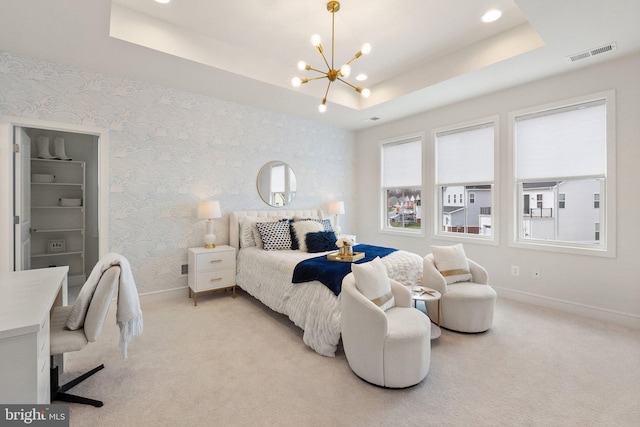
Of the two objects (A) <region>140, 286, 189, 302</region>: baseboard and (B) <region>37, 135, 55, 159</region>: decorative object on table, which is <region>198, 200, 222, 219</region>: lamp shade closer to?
(A) <region>140, 286, 189, 302</region>: baseboard

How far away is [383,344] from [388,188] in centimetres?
387

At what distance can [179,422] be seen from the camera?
1.74 m

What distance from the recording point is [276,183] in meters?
4.88

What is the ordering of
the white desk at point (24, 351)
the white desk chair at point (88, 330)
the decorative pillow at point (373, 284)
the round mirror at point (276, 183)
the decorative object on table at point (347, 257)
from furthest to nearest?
1. the round mirror at point (276, 183)
2. the decorative object on table at point (347, 257)
3. the decorative pillow at point (373, 284)
4. the white desk chair at point (88, 330)
5. the white desk at point (24, 351)

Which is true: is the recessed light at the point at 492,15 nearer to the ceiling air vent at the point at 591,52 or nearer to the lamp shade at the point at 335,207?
the ceiling air vent at the point at 591,52

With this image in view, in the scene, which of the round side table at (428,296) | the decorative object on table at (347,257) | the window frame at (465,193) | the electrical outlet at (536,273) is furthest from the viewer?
the window frame at (465,193)

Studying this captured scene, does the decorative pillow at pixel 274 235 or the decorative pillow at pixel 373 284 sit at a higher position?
the decorative pillow at pixel 274 235

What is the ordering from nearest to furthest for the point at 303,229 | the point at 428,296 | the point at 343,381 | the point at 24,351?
1. the point at 24,351
2. the point at 343,381
3. the point at 428,296
4. the point at 303,229

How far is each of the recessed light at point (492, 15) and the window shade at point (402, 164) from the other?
222cm

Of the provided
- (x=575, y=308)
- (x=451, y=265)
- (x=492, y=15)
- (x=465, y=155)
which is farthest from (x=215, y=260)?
(x=575, y=308)

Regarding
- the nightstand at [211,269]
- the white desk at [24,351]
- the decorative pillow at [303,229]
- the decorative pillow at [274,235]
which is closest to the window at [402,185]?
the decorative pillow at [303,229]

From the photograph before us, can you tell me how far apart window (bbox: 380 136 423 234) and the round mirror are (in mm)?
1801

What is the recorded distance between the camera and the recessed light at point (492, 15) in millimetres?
2756

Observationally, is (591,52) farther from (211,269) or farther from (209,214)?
(211,269)
